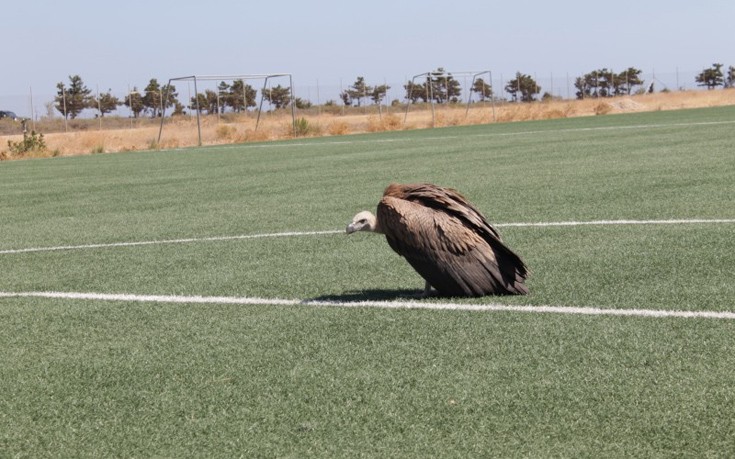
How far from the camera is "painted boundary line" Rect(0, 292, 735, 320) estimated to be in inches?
207

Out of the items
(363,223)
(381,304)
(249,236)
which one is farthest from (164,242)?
(381,304)

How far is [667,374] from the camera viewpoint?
4.25 meters

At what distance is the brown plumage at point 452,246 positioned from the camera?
5.68m

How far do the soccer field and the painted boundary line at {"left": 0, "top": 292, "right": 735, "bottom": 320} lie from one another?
2 centimetres

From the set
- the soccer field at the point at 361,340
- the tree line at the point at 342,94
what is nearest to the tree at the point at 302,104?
the tree line at the point at 342,94

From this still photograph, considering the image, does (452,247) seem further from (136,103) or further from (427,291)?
(136,103)

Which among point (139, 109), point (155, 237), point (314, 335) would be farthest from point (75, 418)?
point (139, 109)

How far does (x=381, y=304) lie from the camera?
19.2 ft

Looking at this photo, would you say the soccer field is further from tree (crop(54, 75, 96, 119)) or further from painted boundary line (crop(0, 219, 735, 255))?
tree (crop(54, 75, 96, 119))

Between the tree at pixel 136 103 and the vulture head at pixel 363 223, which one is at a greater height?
the tree at pixel 136 103

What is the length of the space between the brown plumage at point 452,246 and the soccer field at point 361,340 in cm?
12

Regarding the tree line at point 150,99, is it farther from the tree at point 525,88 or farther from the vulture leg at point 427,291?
the vulture leg at point 427,291

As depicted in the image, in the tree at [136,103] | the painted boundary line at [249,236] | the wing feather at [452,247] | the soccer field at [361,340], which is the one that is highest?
the tree at [136,103]

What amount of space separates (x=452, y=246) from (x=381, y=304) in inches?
21.2
